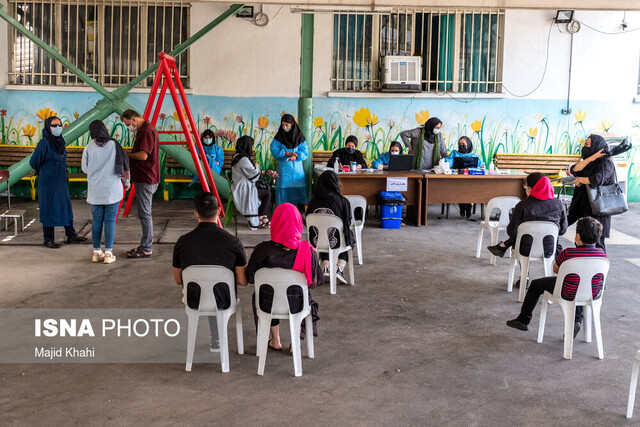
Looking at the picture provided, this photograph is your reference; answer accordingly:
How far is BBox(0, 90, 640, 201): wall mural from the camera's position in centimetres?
1307

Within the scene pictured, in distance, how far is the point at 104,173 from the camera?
26.6ft

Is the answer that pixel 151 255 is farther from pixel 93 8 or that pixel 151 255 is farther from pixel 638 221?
pixel 638 221

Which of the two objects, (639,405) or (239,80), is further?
(239,80)

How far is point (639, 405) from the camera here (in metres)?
4.86

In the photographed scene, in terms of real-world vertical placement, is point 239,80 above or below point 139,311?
above

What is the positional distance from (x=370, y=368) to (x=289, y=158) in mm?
5748

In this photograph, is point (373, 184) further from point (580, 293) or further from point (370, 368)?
point (370, 368)

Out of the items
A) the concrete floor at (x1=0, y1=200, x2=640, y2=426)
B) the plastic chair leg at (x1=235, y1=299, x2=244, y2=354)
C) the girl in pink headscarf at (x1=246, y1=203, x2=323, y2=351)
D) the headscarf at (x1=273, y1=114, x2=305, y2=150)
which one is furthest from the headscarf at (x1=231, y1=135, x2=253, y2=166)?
the girl in pink headscarf at (x1=246, y1=203, x2=323, y2=351)

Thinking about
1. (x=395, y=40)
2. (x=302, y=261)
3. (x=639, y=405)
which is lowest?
(x=639, y=405)

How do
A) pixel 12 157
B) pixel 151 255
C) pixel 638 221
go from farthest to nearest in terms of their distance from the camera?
1. pixel 12 157
2. pixel 638 221
3. pixel 151 255

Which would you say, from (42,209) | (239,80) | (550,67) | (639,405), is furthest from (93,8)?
(639,405)

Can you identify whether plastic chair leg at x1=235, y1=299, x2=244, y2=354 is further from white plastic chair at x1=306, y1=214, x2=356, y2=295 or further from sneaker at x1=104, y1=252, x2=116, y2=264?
sneaker at x1=104, y1=252, x2=116, y2=264

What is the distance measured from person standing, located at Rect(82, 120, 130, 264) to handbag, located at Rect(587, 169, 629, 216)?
4728mm

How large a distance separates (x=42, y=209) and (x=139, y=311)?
286cm
